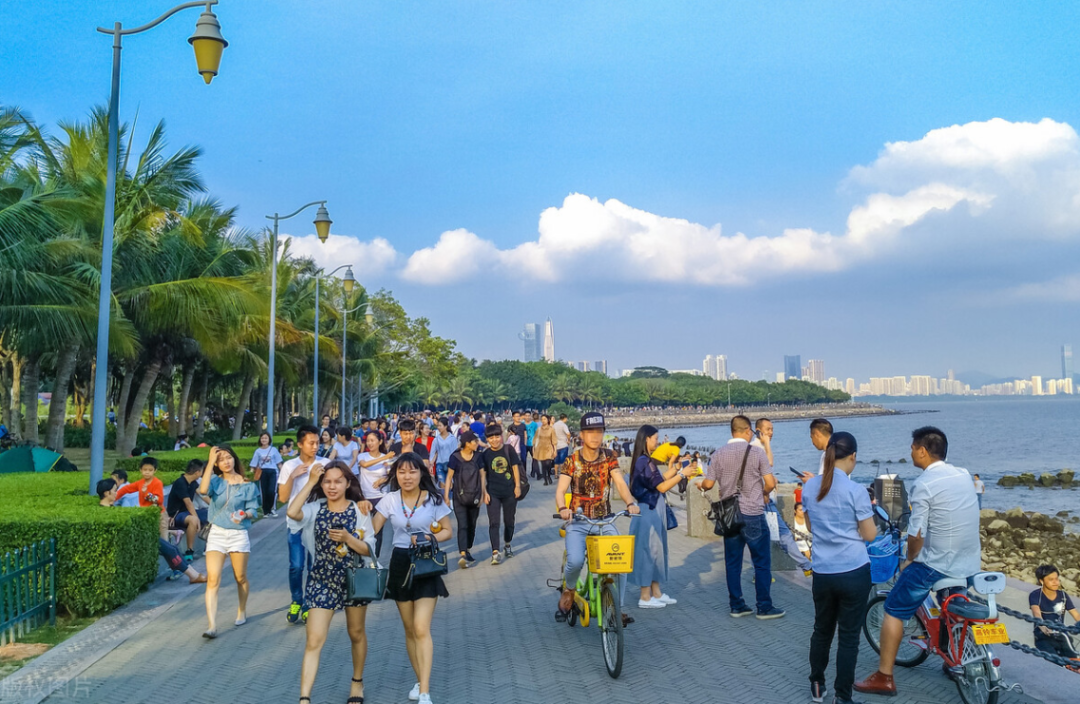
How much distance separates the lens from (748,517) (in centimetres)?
768

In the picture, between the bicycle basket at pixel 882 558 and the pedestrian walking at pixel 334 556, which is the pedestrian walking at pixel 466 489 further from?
the bicycle basket at pixel 882 558

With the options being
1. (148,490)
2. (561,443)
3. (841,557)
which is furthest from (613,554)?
(561,443)

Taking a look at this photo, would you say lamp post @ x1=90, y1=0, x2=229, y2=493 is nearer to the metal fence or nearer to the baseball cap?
the metal fence

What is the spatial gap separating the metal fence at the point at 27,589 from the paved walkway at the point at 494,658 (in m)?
0.56

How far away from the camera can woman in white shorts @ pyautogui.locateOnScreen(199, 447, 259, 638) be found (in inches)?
290

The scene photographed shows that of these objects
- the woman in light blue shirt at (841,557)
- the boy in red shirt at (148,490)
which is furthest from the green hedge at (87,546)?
the woman in light blue shirt at (841,557)

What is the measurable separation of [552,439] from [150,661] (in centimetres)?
1341

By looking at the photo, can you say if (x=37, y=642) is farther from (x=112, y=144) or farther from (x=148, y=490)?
(x=112, y=144)

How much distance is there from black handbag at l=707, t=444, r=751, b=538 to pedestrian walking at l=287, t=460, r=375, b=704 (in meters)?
3.52

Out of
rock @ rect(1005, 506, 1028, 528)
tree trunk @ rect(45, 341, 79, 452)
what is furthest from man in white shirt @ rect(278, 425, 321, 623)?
rock @ rect(1005, 506, 1028, 528)

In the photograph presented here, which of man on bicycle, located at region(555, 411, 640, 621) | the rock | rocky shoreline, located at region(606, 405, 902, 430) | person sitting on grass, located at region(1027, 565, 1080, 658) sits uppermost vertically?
man on bicycle, located at region(555, 411, 640, 621)

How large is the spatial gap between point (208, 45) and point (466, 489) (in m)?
6.18

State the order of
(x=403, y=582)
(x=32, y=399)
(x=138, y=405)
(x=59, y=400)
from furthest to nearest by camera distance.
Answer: (x=138, y=405) < (x=59, y=400) < (x=32, y=399) < (x=403, y=582)

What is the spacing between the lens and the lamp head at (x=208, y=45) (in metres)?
9.84
